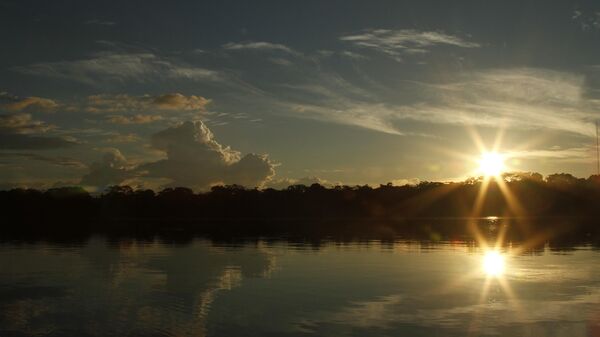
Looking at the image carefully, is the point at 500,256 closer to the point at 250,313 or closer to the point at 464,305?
the point at 464,305

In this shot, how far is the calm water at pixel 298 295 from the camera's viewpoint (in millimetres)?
22422

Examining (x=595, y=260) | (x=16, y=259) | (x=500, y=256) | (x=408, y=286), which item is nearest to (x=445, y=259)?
(x=500, y=256)

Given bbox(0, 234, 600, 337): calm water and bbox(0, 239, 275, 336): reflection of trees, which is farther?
bbox(0, 239, 275, 336): reflection of trees

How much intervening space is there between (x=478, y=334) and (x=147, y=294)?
16.4 m

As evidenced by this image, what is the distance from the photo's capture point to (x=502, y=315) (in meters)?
24.5

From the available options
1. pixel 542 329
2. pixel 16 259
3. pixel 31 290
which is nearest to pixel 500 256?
pixel 542 329

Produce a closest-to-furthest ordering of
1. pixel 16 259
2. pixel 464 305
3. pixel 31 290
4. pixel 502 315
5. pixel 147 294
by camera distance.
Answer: pixel 502 315
pixel 464 305
pixel 147 294
pixel 31 290
pixel 16 259

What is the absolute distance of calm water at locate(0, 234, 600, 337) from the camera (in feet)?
73.6

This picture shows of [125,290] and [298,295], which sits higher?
[298,295]

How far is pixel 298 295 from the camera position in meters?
30.0

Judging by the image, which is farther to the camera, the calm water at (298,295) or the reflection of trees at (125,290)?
the reflection of trees at (125,290)

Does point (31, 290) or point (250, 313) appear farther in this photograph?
point (31, 290)

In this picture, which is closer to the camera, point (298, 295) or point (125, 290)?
point (298, 295)

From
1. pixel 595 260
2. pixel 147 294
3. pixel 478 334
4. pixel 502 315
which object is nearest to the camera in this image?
pixel 478 334
